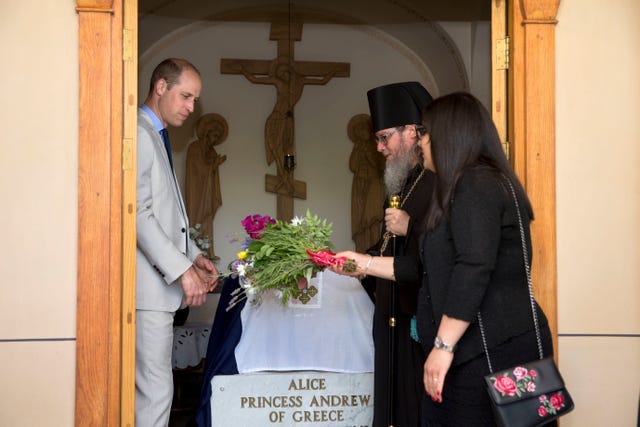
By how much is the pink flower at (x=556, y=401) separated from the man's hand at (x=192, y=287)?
1.72 m

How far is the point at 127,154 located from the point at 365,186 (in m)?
4.51

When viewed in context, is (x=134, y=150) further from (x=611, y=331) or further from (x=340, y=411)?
(x=611, y=331)

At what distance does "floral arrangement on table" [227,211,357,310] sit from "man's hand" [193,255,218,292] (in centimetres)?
18

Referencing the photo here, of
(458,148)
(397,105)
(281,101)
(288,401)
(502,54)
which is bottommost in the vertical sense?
(288,401)

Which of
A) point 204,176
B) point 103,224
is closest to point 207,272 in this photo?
point 103,224

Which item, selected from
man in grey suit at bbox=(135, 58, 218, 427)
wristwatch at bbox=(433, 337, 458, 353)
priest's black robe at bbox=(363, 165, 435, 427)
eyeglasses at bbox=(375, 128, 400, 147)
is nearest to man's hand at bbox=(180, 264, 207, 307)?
man in grey suit at bbox=(135, 58, 218, 427)

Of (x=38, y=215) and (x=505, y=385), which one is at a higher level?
(x=38, y=215)

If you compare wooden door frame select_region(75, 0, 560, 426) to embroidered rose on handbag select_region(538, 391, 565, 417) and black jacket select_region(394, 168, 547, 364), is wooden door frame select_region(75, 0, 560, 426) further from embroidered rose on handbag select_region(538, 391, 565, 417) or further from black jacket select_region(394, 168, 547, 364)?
embroidered rose on handbag select_region(538, 391, 565, 417)

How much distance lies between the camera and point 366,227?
24.9 feet

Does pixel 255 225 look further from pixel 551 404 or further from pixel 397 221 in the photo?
pixel 551 404

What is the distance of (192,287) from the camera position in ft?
11.8

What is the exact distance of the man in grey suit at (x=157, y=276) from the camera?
3.55m

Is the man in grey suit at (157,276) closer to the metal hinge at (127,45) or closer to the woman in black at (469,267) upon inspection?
the metal hinge at (127,45)

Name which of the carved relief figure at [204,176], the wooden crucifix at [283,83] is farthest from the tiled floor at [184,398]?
the wooden crucifix at [283,83]
